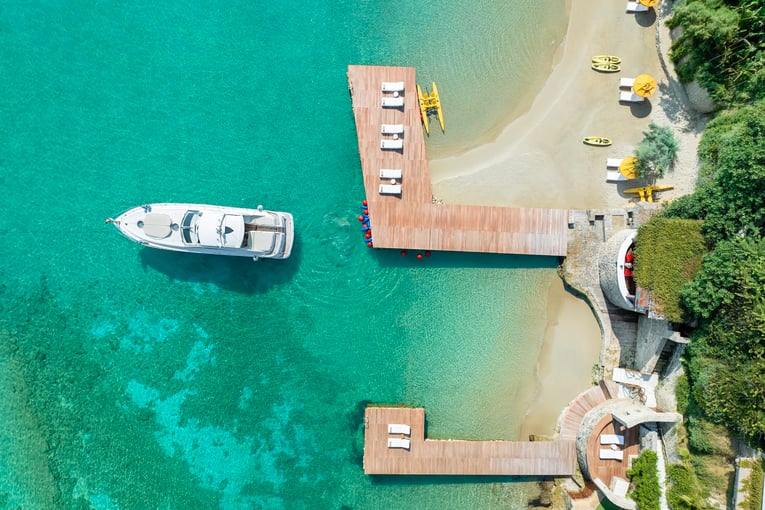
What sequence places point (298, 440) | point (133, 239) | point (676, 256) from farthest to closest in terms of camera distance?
1. point (298, 440)
2. point (133, 239)
3. point (676, 256)

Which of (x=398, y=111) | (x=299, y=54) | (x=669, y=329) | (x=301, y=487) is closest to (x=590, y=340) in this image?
(x=669, y=329)

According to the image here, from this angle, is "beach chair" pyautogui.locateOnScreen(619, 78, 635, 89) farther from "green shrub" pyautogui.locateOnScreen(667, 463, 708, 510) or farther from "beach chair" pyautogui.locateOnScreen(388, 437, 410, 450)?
"beach chair" pyautogui.locateOnScreen(388, 437, 410, 450)

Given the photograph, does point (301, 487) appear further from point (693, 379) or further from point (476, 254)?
point (693, 379)

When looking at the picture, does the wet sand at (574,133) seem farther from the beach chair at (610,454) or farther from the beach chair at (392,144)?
the beach chair at (610,454)

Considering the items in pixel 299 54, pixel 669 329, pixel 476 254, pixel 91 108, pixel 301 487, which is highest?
pixel 299 54

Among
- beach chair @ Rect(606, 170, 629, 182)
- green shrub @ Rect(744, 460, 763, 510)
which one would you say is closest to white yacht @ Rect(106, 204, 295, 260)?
beach chair @ Rect(606, 170, 629, 182)

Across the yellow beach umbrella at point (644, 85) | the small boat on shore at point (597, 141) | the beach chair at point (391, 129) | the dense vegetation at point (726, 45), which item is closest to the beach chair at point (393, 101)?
the beach chair at point (391, 129)

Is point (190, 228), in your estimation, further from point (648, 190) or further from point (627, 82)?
point (627, 82)
